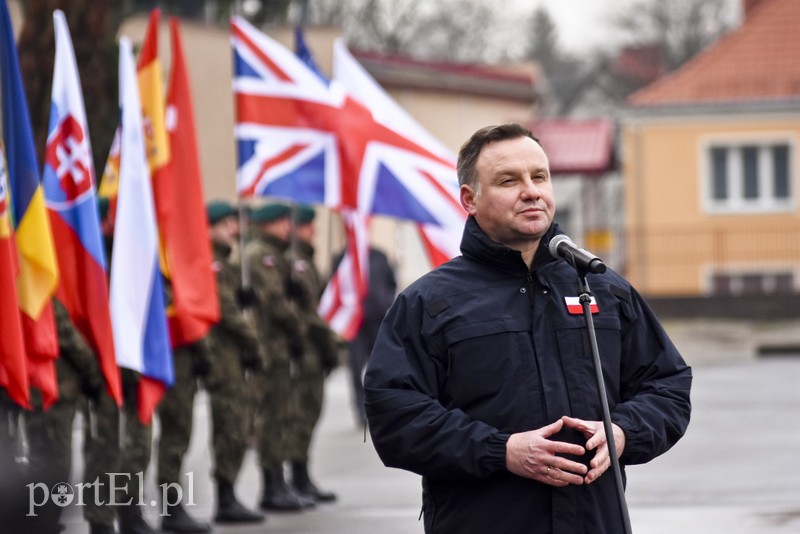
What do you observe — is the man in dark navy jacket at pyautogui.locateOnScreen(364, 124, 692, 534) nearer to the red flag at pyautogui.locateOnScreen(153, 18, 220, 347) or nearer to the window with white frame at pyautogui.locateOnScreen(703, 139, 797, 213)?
the red flag at pyautogui.locateOnScreen(153, 18, 220, 347)

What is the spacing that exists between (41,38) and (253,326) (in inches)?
143

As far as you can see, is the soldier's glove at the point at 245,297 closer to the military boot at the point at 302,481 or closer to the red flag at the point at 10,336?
the military boot at the point at 302,481

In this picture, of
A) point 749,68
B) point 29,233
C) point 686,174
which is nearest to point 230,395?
point 29,233

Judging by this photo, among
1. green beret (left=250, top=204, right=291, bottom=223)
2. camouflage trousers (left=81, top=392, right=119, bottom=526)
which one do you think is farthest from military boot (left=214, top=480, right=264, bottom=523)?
green beret (left=250, top=204, right=291, bottom=223)

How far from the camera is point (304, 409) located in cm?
1094

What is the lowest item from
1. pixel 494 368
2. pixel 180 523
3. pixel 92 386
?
pixel 180 523

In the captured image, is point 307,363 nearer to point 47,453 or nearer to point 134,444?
point 134,444

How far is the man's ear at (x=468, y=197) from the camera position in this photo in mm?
4309

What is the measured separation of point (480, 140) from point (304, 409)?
6.85 meters

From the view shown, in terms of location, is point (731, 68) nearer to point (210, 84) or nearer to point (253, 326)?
point (210, 84)

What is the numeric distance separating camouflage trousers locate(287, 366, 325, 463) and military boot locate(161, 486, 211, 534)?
156 cm

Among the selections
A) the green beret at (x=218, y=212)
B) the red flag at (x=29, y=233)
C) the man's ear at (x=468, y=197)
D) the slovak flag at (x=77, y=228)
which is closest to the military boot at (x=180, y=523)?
the slovak flag at (x=77, y=228)

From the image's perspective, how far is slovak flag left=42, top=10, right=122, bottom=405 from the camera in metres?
8.16

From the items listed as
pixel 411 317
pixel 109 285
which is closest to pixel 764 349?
pixel 109 285
